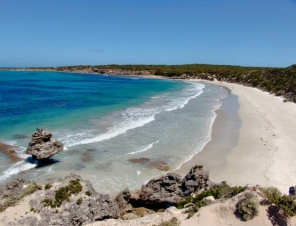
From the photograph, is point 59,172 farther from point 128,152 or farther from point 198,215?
point 198,215

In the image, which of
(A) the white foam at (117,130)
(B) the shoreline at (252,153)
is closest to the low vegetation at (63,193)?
(B) the shoreline at (252,153)

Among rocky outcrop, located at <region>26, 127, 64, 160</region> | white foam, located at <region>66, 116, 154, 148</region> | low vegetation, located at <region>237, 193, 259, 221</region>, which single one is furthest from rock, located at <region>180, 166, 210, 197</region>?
white foam, located at <region>66, 116, 154, 148</region>

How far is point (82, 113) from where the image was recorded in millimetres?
32031

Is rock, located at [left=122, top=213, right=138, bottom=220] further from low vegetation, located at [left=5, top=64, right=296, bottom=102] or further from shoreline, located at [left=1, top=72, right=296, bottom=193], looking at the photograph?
low vegetation, located at [left=5, top=64, right=296, bottom=102]

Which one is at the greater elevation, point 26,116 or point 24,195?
point 24,195

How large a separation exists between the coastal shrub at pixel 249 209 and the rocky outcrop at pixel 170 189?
3470 mm

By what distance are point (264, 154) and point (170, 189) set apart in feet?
31.9

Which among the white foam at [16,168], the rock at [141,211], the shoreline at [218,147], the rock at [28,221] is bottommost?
the white foam at [16,168]

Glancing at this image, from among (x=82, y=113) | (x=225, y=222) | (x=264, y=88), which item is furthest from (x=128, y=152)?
(x=264, y=88)

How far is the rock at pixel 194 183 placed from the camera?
35.9 feet

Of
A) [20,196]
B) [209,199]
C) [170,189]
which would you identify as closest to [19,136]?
[20,196]

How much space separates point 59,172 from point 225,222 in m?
10.6

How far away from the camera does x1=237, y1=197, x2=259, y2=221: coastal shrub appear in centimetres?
728

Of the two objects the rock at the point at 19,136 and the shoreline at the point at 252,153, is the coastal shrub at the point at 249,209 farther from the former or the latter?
the rock at the point at 19,136
